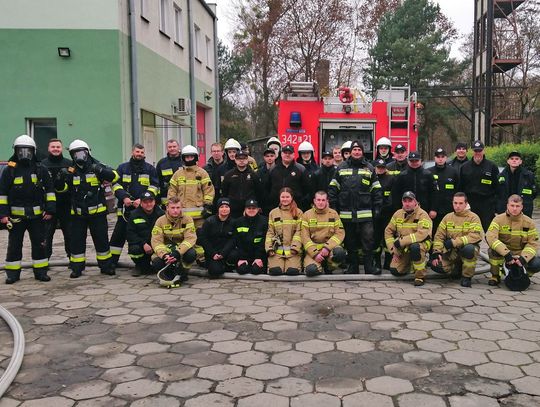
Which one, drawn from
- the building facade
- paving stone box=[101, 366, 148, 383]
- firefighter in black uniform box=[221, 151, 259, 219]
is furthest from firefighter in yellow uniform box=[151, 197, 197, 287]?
the building facade

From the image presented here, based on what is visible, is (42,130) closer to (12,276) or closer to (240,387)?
(12,276)

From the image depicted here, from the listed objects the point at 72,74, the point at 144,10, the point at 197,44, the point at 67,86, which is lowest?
the point at 67,86

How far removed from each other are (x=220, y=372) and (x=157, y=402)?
0.54 meters

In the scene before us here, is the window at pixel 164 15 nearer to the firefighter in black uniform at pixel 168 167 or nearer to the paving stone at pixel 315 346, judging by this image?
the firefighter in black uniform at pixel 168 167

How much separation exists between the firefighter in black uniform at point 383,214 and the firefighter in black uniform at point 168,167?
279 centimetres


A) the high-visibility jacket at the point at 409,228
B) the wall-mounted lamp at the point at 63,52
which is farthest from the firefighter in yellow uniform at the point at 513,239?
the wall-mounted lamp at the point at 63,52

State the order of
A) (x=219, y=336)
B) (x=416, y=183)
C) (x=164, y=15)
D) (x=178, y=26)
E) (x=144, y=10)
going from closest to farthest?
(x=219, y=336)
(x=416, y=183)
(x=144, y=10)
(x=164, y=15)
(x=178, y=26)

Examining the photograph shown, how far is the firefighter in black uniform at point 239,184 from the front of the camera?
22.1 ft

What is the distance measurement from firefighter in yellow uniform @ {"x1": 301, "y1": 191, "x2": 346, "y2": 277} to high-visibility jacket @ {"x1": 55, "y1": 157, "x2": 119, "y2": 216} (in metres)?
2.54

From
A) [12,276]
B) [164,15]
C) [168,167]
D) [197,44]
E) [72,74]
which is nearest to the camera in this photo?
[12,276]

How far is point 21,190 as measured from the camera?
5.98m

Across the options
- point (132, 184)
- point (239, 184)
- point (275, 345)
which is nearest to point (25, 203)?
point (132, 184)

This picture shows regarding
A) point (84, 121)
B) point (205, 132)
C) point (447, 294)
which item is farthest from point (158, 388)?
point (205, 132)

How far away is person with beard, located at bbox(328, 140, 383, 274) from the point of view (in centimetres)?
637
